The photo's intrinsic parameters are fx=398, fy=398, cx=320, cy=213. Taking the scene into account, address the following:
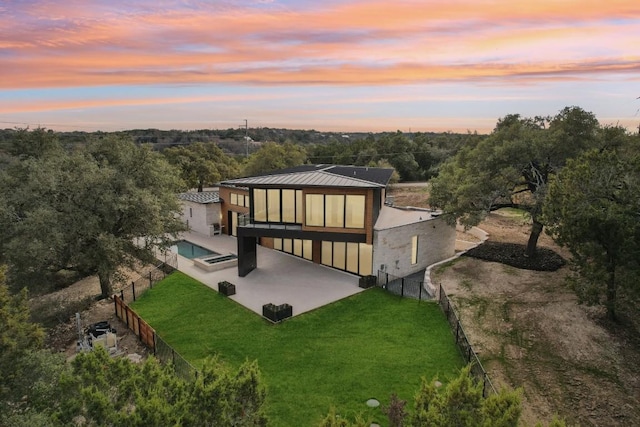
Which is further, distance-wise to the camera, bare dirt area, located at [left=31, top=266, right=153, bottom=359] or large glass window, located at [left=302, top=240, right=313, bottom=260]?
large glass window, located at [left=302, top=240, right=313, bottom=260]

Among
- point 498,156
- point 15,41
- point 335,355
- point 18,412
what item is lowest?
point 335,355

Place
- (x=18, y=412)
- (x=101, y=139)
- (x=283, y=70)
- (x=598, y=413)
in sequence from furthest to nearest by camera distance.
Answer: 1. (x=283, y=70)
2. (x=101, y=139)
3. (x=598, y=413)
4. (x=18, y=412)

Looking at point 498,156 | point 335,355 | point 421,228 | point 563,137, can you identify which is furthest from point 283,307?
point 563,137

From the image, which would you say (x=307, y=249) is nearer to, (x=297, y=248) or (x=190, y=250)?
(x=297, y=248)

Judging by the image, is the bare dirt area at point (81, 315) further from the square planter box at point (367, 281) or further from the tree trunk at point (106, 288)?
the square planter box at point (367, 281)

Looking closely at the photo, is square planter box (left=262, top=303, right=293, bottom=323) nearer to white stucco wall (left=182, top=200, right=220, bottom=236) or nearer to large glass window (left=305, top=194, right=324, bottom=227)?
large glass window (left=305, top=194, right=324, bottom=227)

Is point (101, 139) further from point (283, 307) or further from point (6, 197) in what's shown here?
point (283, 307)

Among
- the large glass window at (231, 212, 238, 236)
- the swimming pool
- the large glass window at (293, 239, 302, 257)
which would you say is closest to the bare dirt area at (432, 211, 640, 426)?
the large glass window at (293, 239, 302, 257)

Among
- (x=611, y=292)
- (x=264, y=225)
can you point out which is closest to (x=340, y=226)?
(x=264, y=225)
